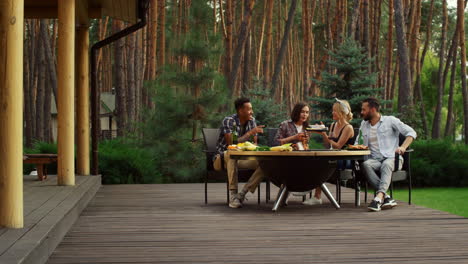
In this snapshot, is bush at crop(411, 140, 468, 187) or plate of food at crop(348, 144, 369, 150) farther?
bush at crop(411, 140, 468, 187)

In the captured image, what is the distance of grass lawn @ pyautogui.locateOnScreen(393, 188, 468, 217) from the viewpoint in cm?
868

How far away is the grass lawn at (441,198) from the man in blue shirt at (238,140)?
274 centimetres

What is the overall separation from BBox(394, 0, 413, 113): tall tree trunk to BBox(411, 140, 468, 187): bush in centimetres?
350

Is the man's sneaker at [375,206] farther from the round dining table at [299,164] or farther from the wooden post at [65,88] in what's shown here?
the wooden post at [65,88]

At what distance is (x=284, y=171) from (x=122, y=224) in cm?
167

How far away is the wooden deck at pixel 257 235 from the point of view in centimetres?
414

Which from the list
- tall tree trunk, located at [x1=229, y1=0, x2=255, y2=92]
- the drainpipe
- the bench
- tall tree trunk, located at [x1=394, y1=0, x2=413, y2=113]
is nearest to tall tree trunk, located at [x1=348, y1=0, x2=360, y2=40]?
tall tree trunk, located at [x1=394, y1=0, x2=413, y2=113]

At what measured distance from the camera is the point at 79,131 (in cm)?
894

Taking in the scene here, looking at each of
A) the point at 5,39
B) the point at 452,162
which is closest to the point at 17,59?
the point at 5,39

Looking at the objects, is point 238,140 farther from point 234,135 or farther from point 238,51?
point 238,51

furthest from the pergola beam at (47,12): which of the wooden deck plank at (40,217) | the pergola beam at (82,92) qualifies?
the wooden deck plank at (40,217)

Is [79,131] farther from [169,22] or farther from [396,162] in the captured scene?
[169,22]

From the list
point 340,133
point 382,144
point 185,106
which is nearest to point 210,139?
point 340,133

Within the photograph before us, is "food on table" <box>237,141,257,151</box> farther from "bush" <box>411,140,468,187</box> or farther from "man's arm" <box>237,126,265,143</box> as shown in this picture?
"bush" <box>411,140,468,187</box>
